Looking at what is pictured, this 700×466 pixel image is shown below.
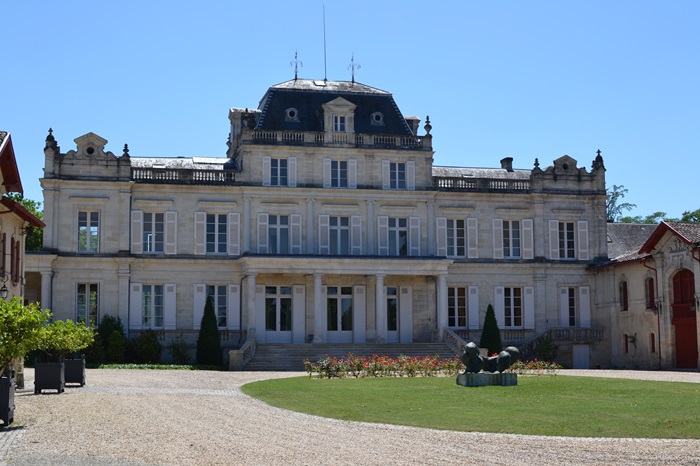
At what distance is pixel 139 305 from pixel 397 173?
13.8m

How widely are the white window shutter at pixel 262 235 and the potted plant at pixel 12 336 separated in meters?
27.5

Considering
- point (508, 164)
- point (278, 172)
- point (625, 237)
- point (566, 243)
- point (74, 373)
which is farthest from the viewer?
point (508, 164)

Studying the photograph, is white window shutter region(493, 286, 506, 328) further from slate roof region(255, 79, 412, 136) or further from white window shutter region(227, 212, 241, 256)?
white window shutter region(227, 212, 241, 256)

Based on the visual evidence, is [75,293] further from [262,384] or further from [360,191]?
[262,384]

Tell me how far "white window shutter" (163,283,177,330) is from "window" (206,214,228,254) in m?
2.58

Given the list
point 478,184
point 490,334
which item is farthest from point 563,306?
point 478,184

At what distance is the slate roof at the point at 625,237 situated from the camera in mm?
50188

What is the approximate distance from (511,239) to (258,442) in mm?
34853

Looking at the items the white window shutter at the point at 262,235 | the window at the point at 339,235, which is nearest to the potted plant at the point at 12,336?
the white window shutter at the point at 262,235

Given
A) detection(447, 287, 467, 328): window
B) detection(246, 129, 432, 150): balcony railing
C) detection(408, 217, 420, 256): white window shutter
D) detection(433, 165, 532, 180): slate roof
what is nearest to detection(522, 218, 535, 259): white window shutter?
detection(433, 165, 532, 180): slate roof

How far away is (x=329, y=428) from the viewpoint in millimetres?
15609

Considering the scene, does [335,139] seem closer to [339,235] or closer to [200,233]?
[339,235]

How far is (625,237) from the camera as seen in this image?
51.3 m

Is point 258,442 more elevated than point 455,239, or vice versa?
point 455,239
